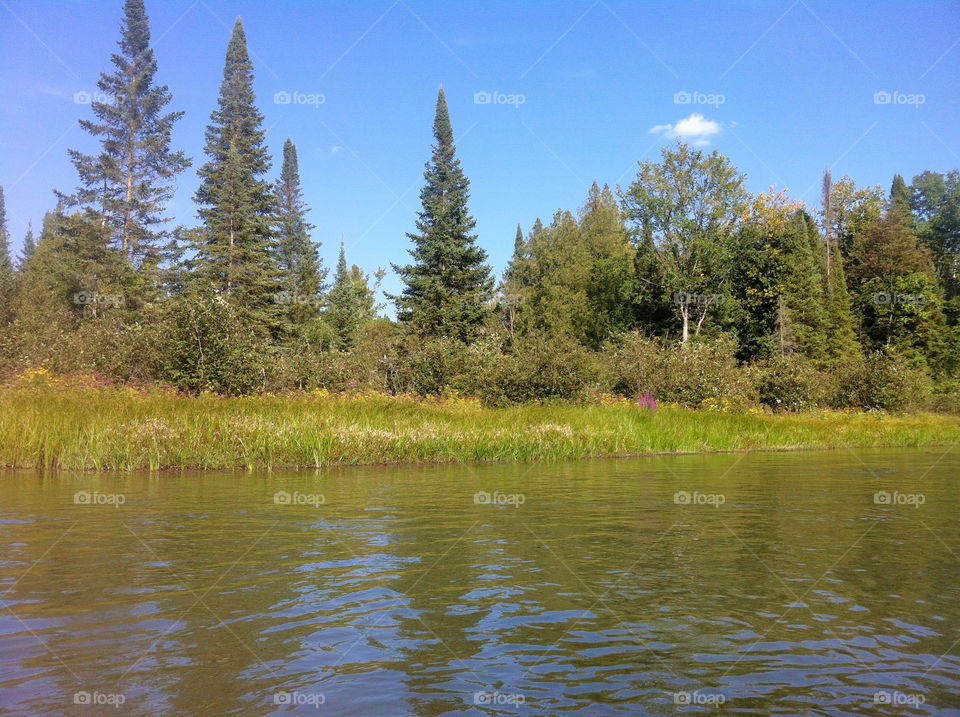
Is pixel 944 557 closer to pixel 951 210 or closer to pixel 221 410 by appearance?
pixel 221 410

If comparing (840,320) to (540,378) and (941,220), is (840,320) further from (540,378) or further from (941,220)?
(540,378)

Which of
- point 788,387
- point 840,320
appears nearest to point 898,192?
point 840,320

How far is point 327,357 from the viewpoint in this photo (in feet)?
103

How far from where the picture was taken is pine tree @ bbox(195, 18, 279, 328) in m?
47.2

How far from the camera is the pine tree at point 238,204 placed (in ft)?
155

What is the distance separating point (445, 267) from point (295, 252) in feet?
60.2

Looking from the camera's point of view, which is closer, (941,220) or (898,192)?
(941,220)

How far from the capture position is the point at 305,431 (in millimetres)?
16141

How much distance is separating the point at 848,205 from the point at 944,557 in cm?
7752

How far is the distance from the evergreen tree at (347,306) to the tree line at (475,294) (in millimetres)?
388

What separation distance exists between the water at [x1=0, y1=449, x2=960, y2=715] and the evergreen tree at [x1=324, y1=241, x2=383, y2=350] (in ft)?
153

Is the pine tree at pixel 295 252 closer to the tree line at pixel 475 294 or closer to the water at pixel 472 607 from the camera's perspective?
the tree line at pixel 475 294

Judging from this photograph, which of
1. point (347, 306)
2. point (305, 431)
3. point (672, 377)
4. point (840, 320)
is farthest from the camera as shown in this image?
point (347, 306)

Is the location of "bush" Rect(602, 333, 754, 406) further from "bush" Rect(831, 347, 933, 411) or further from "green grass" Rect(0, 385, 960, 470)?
"bush" Rect(831, 347, 933, 411)
